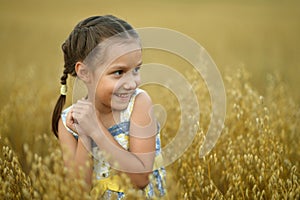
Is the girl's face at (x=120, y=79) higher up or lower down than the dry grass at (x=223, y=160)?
higher up

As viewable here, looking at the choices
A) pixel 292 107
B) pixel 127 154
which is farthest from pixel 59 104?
pixel 292 107

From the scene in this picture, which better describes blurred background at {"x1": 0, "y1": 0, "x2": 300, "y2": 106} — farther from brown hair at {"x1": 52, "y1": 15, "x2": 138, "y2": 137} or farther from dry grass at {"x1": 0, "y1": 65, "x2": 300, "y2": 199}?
brown hair at {"x1": 52, "y1": 15, "x2": 138, "y2": 137}

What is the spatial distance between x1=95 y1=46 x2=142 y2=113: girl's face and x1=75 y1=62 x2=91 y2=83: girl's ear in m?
0.10

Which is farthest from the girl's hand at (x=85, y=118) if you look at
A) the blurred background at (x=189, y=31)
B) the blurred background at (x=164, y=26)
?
the blurred background at (x=189, y=31)

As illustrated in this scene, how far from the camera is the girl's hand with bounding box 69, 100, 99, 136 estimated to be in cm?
213

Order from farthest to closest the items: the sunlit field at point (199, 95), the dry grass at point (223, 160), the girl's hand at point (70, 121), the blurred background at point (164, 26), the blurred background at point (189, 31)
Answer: the blurred background at point (189, 31) → the blurred background at point (164, 26) → the girl's hand at point (70, 121) → the sunlit field at point (199, 95) → the dry grass at point (223, 160)

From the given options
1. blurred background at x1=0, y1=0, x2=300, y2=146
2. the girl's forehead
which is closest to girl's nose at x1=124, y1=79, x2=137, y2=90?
the girl's forehead

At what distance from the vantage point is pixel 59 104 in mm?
2420

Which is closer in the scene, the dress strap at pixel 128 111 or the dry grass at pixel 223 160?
the dry grass at pixel 223 160

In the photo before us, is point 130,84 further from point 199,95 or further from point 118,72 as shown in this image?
point 199,95

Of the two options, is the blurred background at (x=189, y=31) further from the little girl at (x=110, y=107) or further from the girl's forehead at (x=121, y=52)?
the girl's forehead at (x=121, y=52)

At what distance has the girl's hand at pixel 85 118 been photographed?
83.9 inches

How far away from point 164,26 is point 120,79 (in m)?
6.72

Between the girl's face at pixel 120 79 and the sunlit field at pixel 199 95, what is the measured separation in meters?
0.41
